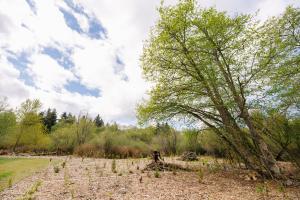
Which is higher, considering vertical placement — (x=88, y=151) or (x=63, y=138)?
(x=63, y=138)

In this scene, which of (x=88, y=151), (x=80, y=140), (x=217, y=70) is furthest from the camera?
(x=80, y=140)

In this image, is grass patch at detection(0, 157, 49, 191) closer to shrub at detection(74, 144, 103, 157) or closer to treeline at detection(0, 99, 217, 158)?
shrub at detection(74, 144, 103, 157)

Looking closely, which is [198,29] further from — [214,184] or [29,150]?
[29,150]

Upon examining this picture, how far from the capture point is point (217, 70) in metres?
8.88

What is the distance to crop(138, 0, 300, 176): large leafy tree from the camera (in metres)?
7.69

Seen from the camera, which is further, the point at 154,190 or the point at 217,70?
the point at 217,70

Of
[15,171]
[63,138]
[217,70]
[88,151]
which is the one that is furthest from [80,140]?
[217,70]

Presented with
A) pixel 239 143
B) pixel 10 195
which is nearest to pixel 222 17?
pixel 239 143

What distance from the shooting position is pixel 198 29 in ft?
30.2

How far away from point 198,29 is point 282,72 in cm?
365

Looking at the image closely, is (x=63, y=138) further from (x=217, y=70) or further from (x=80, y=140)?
(x=217, y=70)

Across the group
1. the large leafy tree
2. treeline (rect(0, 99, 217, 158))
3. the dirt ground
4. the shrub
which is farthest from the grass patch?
treeline (rect(0, 99, 217, 158))

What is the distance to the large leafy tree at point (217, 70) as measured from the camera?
7691 millimetres

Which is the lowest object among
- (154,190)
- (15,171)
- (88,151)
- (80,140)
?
(154,190)
